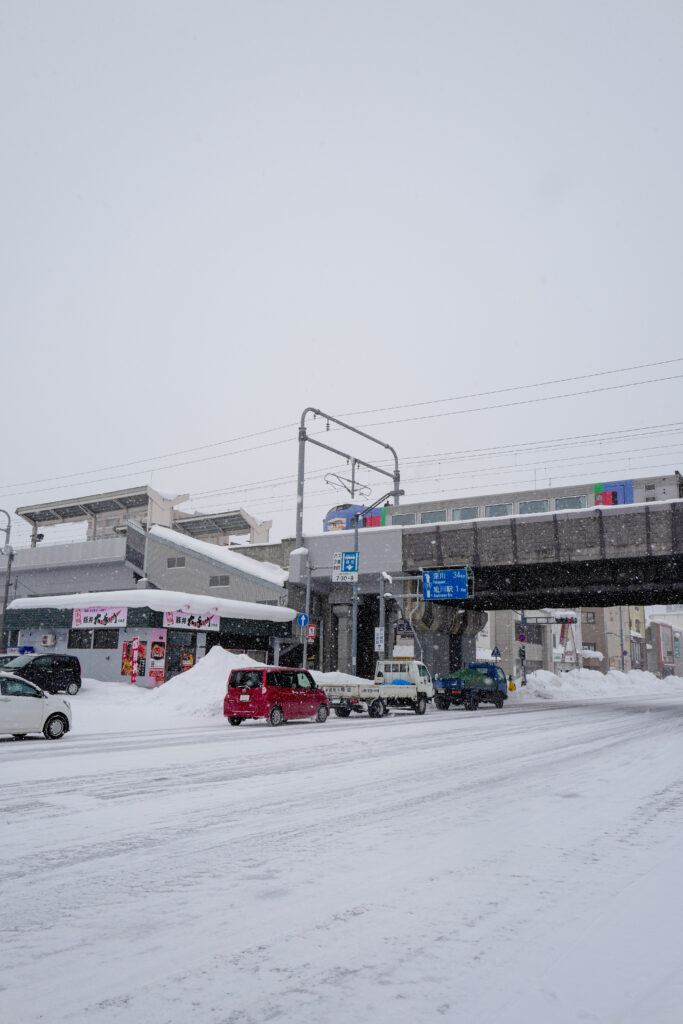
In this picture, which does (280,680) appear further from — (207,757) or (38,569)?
(38,569)

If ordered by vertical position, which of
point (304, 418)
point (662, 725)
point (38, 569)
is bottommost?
point (662, 725)

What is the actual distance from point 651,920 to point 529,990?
156 cm

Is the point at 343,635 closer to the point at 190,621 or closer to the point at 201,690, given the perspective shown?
the point at 190,621

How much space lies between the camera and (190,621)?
1532 inches

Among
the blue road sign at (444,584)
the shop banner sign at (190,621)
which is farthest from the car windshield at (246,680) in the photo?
the blue road sign at (444,584)

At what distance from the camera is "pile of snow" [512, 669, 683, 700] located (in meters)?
50.8

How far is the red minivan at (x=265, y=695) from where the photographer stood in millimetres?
21953

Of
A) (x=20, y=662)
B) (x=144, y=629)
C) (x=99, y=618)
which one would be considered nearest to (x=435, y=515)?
(x=144, y=629)

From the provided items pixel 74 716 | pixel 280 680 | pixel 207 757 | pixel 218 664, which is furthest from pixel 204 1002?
pixel 218 664

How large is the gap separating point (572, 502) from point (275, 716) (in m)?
29.8

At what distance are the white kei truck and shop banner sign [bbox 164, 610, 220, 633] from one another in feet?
35.0

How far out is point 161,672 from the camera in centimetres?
3719

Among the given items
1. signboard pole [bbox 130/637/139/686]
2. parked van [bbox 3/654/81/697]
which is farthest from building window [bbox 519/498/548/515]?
parked van [bbox 3/654/81/697]

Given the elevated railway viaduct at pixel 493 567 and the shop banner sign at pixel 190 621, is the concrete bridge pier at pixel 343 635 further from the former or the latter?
the shop banner sign at pixel 190 621
